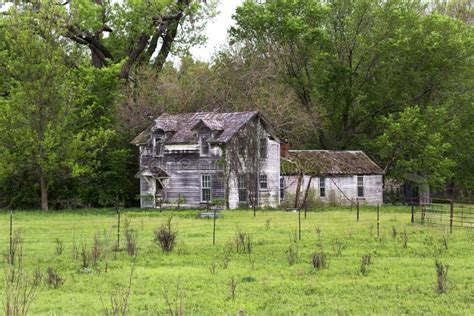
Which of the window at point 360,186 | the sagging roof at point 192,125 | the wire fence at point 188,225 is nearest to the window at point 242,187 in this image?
the sagging roof at point 192,125

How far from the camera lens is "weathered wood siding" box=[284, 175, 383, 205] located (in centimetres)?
4778

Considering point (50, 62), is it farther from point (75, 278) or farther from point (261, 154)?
point (75, 278)

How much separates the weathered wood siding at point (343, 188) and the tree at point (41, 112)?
44.8 ft

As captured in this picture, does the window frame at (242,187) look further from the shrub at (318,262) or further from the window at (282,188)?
the shrub at (318,262)

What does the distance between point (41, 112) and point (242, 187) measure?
13631mm

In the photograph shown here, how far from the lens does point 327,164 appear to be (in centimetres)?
4966

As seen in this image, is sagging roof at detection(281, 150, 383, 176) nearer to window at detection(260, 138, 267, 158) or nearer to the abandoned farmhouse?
the abandoned farmhouse

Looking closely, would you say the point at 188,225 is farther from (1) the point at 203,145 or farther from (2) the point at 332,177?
(2) the point at 332,177

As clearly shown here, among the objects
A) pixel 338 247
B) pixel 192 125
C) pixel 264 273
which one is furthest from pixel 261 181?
pixel 264 273

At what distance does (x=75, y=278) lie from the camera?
16484mm

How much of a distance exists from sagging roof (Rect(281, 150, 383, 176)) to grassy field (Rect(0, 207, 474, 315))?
19.4 m

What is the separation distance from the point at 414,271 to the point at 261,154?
28.0 m

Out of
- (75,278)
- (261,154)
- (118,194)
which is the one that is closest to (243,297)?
(75,278)

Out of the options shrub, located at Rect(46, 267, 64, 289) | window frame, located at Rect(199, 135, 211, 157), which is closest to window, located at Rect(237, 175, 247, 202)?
window frame, located at Rect(199, 135, 211, 157)
